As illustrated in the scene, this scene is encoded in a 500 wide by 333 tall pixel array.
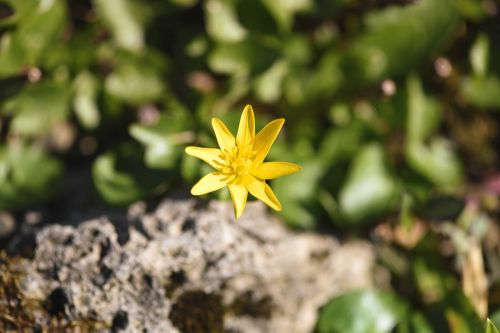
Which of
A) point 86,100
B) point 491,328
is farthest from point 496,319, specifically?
point 86,100

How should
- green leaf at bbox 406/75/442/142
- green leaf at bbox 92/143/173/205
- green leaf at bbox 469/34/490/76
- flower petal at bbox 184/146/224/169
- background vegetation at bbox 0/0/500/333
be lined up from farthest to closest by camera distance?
green leaf at bbox 469/34/490/76 < green leaf at bbox 406/75/442/142 < background vegetation at bbox 0/0/500/333 < green leaf at bbox 92/143/173/205 < flower petal at bbox 184/146/224/169

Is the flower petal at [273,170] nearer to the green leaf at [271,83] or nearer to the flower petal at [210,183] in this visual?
the flower petal at [210,183]

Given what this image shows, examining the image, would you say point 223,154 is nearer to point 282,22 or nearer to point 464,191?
point 282,22

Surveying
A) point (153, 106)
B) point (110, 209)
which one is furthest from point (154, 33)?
point (110, 209)

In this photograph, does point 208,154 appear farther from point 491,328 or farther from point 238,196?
point 491,328

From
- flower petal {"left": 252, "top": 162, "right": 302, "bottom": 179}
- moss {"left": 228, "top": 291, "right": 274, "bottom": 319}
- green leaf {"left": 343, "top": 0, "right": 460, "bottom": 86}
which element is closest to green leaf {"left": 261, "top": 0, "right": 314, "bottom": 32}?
green leaf {"left": 343, "top": 0, "right": 460, "bottom": 86}

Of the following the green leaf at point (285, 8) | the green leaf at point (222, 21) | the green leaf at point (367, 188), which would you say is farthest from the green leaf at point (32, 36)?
the green leaf at point (367, 188)

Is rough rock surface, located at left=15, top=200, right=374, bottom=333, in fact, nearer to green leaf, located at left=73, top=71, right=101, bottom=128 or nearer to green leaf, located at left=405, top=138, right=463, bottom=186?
green leaf, located at left=73, top=71, right=101, bottom=128
